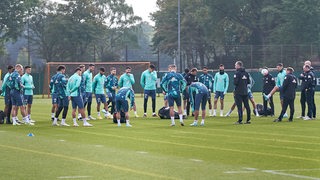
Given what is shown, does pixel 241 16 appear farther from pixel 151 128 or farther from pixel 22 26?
pixel 151 128

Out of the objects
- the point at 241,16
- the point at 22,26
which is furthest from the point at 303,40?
the point at 22,26

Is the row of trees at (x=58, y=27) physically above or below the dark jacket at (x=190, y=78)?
above

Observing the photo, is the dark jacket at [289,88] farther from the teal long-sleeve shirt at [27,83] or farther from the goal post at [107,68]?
the goal post at [107,68]

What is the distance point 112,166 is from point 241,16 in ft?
286

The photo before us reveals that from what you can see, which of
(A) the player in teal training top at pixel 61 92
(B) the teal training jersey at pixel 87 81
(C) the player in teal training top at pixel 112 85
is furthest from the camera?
(B) the teal training jersey at pixel 87 81

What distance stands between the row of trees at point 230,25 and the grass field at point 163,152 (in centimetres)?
5548

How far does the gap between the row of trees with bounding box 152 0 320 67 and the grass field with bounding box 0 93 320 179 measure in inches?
2184

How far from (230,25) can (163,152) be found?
8744cm

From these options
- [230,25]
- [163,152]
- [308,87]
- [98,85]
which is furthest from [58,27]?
[163,152]

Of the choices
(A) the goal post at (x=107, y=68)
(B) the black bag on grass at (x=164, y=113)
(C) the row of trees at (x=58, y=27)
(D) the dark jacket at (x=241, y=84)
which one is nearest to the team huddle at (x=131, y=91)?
(D) the dark jacket at (x=241, y=84)

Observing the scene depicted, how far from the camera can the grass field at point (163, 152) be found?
1527cm

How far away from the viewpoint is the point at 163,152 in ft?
63.0

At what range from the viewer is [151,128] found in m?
27.7

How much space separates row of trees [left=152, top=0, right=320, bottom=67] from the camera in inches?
3656
